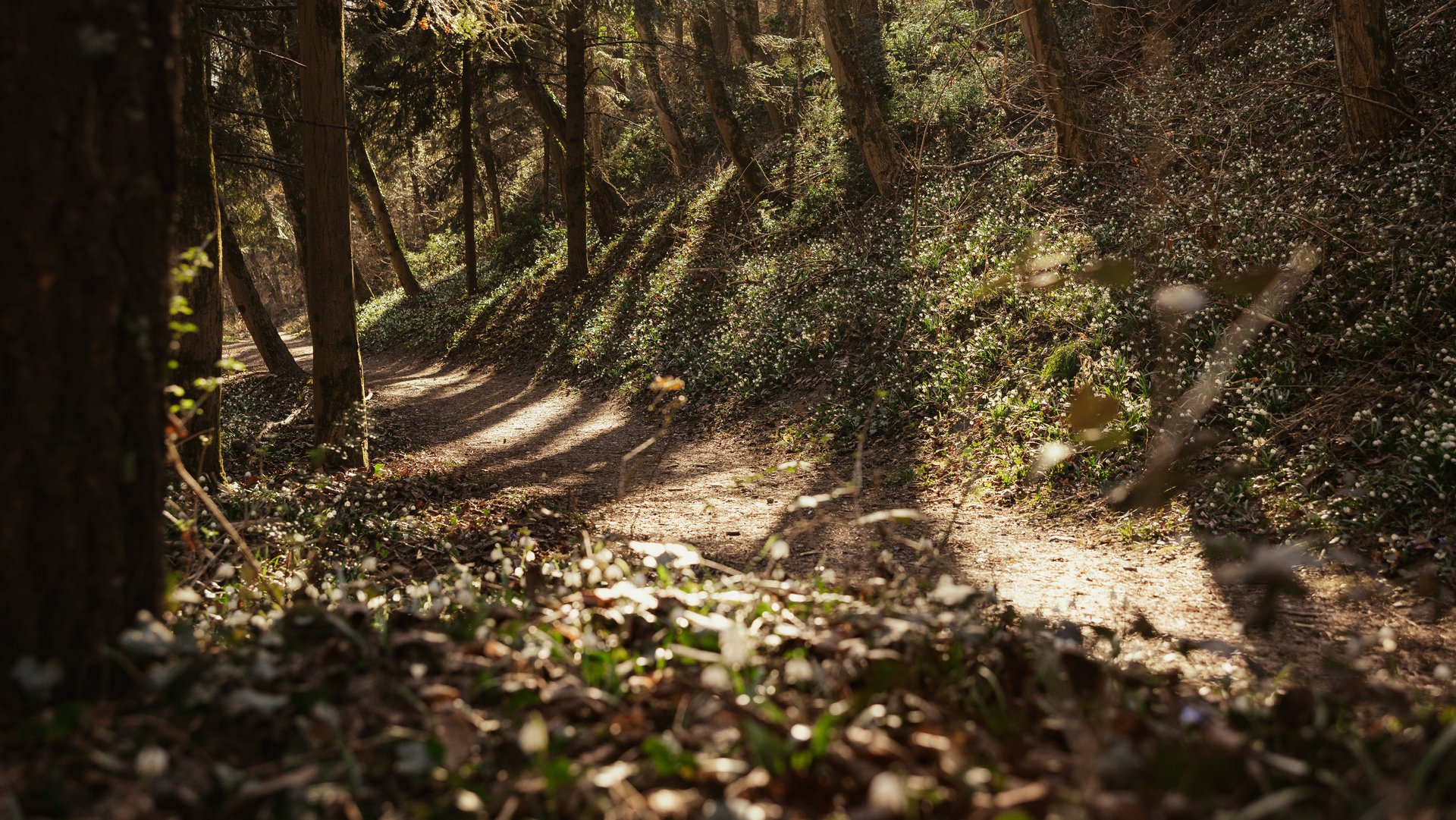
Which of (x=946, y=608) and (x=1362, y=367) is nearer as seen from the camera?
(x=946, y=608)

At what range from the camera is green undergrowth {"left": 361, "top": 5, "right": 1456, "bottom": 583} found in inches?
226

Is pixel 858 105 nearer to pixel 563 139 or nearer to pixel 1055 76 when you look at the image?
pixel 1055 76

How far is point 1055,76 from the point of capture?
10.6 m

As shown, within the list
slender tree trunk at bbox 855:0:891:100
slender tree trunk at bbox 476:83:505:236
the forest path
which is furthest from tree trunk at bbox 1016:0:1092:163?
slender tree trunk at bbox 476:83:505:236

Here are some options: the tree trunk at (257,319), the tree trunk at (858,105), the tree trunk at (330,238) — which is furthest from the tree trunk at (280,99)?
the tree trunk at (858,105)

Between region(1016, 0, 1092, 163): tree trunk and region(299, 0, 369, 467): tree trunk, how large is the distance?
8.15 m

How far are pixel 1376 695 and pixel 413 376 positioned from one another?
19348mm

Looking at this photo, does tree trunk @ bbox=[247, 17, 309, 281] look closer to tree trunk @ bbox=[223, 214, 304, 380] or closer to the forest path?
tree trunk @ bbox=[223, 214, 304, 380]

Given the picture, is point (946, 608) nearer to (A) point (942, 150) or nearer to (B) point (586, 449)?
(B) point (586, 449)

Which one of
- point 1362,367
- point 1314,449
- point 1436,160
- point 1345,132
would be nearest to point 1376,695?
point 1314,449

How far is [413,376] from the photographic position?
18969mm

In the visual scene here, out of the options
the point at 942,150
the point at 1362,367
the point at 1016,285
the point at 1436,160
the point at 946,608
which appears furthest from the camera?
the point at 942,150

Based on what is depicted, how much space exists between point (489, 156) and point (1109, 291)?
2329 cm

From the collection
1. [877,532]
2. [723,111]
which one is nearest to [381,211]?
[723,111]
